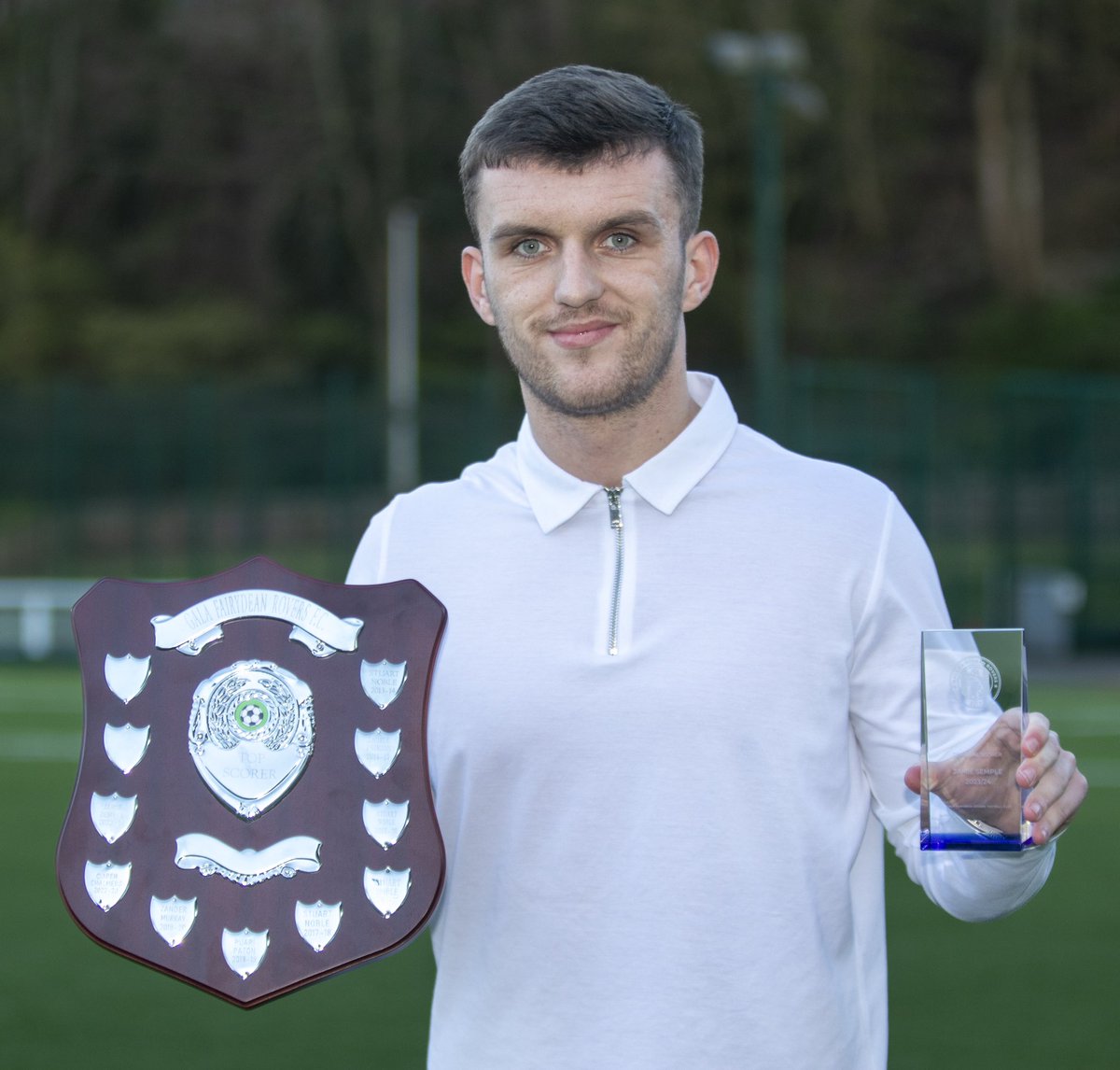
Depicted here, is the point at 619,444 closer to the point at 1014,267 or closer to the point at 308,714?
the point at 308,714

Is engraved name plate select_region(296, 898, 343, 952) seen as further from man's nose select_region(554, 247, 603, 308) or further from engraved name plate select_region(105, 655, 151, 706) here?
man's nose select_region(554, 247, 603, 308)

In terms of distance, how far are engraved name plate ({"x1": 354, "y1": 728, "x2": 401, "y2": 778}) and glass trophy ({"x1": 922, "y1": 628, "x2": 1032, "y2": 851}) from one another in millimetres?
633

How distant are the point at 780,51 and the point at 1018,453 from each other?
13.6 ft

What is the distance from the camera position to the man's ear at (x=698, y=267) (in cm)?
246

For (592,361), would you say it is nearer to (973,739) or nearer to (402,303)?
(973,739)

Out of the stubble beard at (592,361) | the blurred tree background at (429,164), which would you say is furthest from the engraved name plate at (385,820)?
the blurred tree background at (429,164)

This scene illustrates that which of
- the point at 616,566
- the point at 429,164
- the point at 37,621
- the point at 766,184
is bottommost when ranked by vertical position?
the point at 37,621

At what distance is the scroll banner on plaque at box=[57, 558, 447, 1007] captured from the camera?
2150mm

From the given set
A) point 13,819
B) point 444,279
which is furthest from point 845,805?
point 444,279

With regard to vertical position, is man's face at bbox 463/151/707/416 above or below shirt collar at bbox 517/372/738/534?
above

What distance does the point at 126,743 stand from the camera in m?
2.25

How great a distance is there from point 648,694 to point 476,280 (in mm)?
653

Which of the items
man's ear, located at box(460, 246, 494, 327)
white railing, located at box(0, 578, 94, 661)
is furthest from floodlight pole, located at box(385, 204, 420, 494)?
man's ear, located at box(460, 246, 494, 327)

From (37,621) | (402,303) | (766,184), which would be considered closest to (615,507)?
(37,621)
